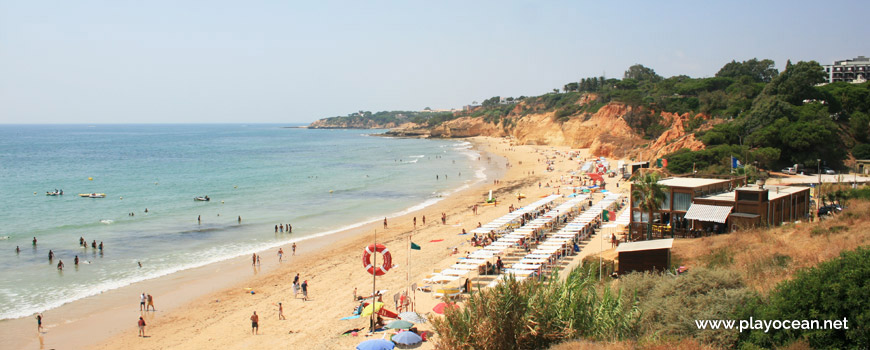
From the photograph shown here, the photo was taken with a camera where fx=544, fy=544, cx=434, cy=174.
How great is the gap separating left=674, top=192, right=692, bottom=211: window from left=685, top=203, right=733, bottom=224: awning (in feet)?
1.82

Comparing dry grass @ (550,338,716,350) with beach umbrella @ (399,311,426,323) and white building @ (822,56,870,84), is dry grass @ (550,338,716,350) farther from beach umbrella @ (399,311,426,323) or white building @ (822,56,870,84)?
white building @ (822,56,870,84)

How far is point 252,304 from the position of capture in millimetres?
18203

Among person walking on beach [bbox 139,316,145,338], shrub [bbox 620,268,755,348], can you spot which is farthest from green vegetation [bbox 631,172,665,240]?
person walking on beach [bbox 139,316,145,338]

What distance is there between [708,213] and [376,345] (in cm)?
1272

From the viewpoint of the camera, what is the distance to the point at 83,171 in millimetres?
62594

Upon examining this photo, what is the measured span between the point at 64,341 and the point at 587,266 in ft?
49.6

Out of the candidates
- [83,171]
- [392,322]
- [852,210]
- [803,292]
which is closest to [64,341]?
[392,322]

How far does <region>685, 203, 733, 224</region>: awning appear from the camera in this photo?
18516 mm

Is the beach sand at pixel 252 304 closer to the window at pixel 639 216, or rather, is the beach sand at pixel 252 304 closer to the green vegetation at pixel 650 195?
the window at pixel 639 216

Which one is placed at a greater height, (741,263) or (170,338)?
(741,263)

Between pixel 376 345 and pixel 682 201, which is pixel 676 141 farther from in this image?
pixel 376 345

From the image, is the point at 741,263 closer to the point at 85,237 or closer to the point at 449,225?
the point at 449,225

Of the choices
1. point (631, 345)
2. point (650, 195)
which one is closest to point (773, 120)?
point (650, 195)

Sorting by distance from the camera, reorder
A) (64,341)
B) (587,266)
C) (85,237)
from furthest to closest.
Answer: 1. (85,237)
2. (587,266)
3. (64,341)
